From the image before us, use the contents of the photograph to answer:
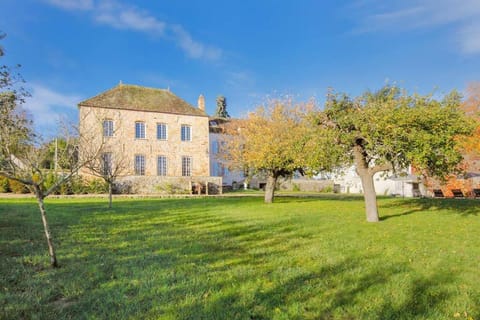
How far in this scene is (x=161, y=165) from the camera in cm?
2970

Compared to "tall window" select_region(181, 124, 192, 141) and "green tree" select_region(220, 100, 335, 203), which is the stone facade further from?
"green tree" select_region(220, 100, 335, 203)

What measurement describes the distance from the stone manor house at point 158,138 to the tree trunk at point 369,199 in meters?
18.5

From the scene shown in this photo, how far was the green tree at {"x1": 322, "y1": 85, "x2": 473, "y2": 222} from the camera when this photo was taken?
946 centimetres

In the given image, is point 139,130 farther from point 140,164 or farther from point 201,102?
point 201,102

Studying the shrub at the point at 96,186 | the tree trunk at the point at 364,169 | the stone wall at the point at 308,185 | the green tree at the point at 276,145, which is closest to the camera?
the tree trunk at the point at 364,169

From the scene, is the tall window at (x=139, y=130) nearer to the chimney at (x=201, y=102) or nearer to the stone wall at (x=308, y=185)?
the chimney at (x=201, y=102)

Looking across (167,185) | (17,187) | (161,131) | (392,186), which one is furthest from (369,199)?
(392,186)

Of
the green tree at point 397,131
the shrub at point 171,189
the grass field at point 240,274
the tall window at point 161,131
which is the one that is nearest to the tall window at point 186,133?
the tall window at point 161,131

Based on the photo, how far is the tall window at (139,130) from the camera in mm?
28878

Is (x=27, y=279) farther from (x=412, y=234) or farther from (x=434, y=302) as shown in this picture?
(x=412, y=234)

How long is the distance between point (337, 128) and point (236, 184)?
2786 centimetres

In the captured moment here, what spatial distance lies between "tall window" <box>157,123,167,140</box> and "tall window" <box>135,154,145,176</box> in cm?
249

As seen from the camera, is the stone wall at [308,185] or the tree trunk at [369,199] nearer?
the tree trunk at [369,199]

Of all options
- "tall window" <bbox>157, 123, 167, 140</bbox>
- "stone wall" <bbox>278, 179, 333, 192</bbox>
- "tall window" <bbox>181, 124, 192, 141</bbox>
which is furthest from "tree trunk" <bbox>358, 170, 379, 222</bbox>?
"stone wall" <bbox>278, 179, 333, 192</bbox>
